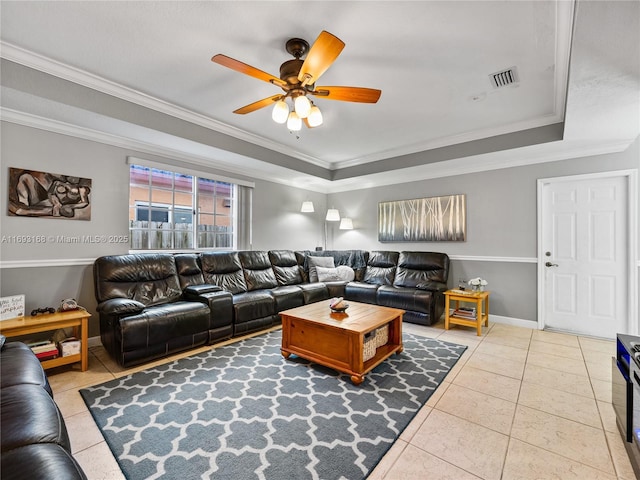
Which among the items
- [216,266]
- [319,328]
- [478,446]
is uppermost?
[216,266]

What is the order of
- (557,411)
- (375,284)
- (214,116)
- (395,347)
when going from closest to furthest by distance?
(557,411)
(395,347)
(214,116)
(375,284)

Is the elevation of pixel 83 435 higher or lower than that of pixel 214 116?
lower

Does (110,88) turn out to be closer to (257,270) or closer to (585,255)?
(257,270)

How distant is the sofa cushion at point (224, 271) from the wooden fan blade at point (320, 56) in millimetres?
2736

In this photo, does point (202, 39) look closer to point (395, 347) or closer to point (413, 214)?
point (395, 347)

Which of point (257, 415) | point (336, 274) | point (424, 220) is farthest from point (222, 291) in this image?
point (424, 220)

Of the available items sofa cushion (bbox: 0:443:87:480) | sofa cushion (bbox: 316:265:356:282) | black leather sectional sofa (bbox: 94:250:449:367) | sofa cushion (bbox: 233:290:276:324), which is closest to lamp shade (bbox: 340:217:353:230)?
black leather sectional sofa (bbox: 94:250:449:367)

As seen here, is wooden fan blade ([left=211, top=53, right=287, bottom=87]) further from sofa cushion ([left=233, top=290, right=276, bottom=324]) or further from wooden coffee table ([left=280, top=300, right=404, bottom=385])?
sofa cushion ([left=233, top=290, right=276, bottom=324])

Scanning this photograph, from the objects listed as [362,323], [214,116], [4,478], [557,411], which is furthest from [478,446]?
[214,116]

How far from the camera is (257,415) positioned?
1.93 meters

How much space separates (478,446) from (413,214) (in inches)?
149

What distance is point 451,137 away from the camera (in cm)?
394

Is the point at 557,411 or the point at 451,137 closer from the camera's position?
the point at 557,411

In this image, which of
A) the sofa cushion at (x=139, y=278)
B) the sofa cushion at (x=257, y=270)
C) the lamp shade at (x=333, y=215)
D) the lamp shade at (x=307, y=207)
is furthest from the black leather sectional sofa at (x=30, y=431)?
the lamp shade at (x=333, y=215)
